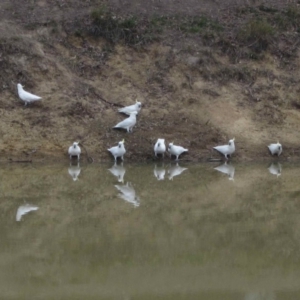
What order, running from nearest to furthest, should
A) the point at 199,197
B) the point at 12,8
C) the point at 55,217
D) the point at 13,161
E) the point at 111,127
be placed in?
1. the point at 55,217
2. the point at 199,197
3. the point at 13,161
4. the point at 111,127
5. the point at 12,8

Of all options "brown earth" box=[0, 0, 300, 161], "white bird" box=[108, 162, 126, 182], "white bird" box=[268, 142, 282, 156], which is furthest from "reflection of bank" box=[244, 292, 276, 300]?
"white bird" box=[268, 142, 282, 156]

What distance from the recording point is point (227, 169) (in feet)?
53.6

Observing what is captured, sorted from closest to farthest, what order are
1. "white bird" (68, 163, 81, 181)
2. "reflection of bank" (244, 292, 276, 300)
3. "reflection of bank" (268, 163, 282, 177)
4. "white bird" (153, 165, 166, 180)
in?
"reflection of bank" (244, 292, 276, 300) < "white bird" (68, 163, 81, 181) < "white bird" (153, 165, 166, 180) < "reflection of bank" (268, 163, 282, 177)

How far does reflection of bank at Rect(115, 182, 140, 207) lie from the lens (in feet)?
40.6

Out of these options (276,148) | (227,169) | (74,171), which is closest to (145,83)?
(276,148)

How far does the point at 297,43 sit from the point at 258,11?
1.87 metres

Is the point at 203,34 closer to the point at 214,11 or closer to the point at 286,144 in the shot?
the point at 214,11

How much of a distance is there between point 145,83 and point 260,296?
43.0ft

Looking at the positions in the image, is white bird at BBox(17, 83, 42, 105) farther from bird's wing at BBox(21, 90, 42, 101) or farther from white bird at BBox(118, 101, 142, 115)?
white bird at BBox(118, 101, 142, 115)

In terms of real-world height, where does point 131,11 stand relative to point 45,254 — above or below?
below

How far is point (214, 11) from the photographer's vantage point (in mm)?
23344

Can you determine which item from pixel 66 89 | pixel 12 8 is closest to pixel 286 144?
pixel 66 89

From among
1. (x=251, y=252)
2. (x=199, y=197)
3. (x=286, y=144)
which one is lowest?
(x=286, y=144)

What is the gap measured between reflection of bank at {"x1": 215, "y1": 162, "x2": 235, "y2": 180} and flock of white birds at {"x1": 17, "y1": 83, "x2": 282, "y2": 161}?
0.44 m
